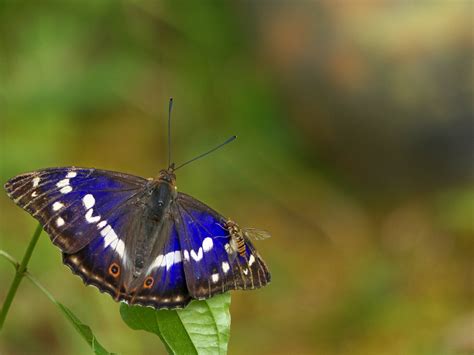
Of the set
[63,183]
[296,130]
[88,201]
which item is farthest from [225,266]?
[296,130]

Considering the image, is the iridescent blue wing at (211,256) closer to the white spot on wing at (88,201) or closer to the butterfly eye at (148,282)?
the butterfly eye at (148,282)

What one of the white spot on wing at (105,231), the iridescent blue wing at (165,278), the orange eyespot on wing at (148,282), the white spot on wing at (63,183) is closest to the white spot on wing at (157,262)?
the iridescent blue wing at (165,278)

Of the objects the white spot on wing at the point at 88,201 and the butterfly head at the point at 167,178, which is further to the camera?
→ the butterfly head at the point at 167,178

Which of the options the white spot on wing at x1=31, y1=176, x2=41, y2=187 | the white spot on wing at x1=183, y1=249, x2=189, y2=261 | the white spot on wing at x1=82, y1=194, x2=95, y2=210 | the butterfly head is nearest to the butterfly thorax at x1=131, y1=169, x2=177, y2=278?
the butterfly head

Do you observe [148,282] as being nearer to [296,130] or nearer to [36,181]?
[36,181]

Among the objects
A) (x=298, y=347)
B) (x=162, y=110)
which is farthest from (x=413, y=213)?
(x=162, y=110)

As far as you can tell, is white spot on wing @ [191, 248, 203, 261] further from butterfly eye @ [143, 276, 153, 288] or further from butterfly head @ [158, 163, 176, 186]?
butterfly head @ [158, 163, 176, 186]

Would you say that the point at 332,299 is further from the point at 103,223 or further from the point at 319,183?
the point at 103,223
